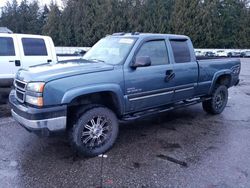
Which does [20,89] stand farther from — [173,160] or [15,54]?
[15,54]

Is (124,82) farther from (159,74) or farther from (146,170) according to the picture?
(146,170)

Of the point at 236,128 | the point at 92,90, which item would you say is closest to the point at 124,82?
the point at 92,90


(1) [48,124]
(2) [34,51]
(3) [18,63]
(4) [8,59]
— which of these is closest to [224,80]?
(1) [48,124]

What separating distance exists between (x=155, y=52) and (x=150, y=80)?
65cm

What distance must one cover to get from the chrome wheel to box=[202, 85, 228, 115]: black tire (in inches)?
134

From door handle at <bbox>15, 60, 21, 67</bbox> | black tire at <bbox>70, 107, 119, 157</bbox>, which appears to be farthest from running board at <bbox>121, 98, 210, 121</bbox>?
door handle at <bbox>15, 60, 21, 67</bbox>

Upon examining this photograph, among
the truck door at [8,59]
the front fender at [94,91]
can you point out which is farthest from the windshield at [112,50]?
the truck door at [8,59]

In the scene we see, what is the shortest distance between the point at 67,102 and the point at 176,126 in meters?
2.97

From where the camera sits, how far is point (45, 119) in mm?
4070

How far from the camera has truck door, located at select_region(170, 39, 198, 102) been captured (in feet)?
19.2

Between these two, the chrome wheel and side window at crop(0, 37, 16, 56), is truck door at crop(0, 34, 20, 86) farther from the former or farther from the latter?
the chrome wheel

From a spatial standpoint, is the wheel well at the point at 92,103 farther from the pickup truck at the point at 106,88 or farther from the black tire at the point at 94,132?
the black tire at the point at 94,132

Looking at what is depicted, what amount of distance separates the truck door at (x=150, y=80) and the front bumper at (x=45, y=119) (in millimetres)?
1229

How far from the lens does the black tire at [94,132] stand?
14.5ft
